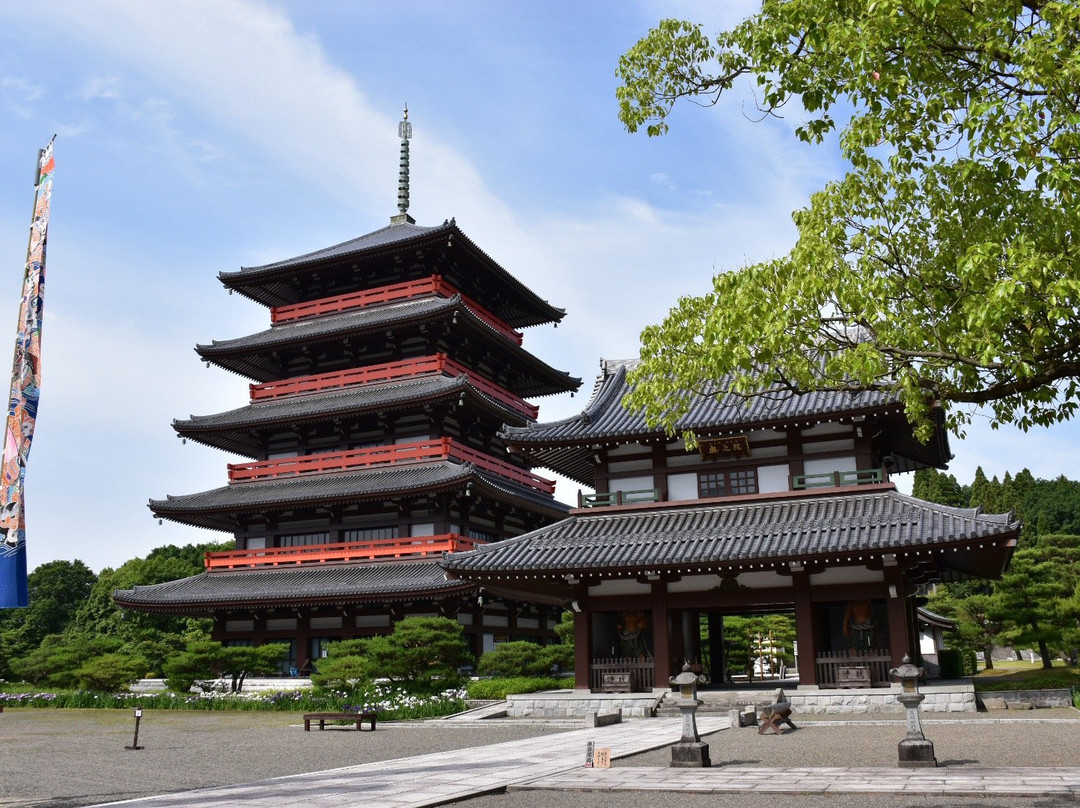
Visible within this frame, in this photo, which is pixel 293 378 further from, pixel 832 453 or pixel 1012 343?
pixel 1012 343

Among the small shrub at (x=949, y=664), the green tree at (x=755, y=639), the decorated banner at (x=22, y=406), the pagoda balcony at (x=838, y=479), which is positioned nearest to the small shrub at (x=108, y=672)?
the green tree at (x=755, y=639)

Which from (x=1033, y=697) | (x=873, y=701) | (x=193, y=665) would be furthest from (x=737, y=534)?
(x=193, y=665)

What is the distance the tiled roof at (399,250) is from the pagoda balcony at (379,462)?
860 cm

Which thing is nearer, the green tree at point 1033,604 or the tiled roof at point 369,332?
the green tree at point 1033,604

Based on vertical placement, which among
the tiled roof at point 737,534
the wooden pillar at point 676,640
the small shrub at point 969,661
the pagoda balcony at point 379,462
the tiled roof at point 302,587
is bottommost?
the small shrub at point 969,661

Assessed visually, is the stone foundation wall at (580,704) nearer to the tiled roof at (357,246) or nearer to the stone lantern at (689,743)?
the stone lantern at (689,743)

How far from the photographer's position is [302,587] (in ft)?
116

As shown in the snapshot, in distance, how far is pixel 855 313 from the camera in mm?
10492

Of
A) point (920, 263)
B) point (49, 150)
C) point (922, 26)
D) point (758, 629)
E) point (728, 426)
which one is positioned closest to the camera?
point (922, 26)

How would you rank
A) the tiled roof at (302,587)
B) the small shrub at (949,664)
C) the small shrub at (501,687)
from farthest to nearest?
the tiled roof at (302,587) < the small shrub at (949,664) < the small shrub at (501,687)

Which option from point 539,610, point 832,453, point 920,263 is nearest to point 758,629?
point 539,610

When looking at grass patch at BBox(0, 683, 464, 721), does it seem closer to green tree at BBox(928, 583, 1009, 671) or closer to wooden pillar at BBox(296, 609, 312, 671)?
wooden pillar at BBox(296, 609, 312, 671)

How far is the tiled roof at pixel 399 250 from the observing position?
39.8m

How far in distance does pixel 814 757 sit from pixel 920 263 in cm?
800
